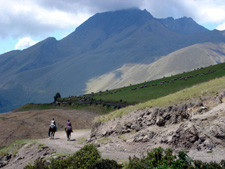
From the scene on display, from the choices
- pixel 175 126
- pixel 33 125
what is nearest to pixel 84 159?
pixel 175 126

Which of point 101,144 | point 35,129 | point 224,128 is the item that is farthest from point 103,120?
point 35,129

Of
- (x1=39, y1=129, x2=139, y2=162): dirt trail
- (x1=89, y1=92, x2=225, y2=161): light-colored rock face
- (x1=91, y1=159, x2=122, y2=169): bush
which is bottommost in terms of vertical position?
(x1=39, y1=129, x2=139, y2=162): dirt trail

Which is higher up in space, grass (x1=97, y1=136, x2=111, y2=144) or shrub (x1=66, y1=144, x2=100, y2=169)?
shrub (x1=66, y1=144, x2=100, y2=169)

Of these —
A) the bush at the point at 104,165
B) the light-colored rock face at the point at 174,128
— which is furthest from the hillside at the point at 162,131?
the bush at the point at 104,165

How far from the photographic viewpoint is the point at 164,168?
10938mm

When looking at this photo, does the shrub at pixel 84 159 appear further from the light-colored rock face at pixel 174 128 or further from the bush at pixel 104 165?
the light-colored rock face at pixel 174 128

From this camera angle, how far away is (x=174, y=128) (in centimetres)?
1988

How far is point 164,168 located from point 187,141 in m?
6.92

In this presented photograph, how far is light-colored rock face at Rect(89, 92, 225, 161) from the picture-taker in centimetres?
1644

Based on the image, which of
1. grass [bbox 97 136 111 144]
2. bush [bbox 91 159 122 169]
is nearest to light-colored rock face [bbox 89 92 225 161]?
grass [bbox 97 136 111 144]

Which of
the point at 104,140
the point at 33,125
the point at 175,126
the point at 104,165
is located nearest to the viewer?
the point at 104,165

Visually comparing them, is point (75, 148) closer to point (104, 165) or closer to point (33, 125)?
point (104, 165)

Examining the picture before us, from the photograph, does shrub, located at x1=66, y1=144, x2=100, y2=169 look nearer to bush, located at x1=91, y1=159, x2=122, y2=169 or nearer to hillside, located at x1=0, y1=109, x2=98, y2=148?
bush, located at x1=91, y1=159, x2=122, y2=169

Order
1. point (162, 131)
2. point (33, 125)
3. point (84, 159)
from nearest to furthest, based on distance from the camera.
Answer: point (84, 159) → point (162, 131) → point (33, 125)
